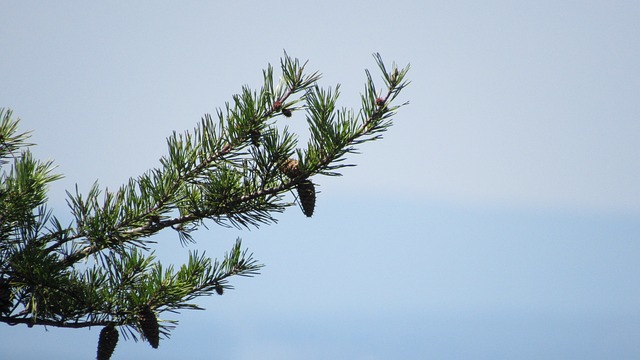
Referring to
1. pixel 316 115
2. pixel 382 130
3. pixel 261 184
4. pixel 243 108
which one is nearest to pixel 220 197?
pixel 261 184

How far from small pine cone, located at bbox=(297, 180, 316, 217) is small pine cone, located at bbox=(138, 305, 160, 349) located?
0.70m

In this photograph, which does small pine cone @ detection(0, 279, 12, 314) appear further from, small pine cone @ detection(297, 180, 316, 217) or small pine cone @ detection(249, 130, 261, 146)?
small pine cone @ detection(297, 180, 316, 217)

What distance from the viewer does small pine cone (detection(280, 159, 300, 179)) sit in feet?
7.29

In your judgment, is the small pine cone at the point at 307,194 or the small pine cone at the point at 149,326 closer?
the small pine cone at the point at 307,194

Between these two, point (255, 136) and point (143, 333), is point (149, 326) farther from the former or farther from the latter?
point (255, 136)

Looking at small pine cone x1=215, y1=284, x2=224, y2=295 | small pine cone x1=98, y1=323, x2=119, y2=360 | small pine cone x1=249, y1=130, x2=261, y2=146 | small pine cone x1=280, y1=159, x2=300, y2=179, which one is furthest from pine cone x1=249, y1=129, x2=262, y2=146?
small pine cone x1=98, y1=323, x2=119, y2=360

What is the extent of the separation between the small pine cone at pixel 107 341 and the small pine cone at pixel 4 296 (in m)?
0.38

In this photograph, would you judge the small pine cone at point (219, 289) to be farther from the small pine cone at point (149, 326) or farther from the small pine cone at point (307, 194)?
the small pine cone at point (307, 194)

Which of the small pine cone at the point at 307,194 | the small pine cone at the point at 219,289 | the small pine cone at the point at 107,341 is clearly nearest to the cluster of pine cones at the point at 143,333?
the small pine cone at the point at 107,341

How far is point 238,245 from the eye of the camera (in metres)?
2.70

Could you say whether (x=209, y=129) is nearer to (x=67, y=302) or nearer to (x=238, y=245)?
(x=238, y=245)

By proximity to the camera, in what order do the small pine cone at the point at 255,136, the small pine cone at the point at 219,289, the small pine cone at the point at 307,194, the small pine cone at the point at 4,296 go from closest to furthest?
the small pine cone at the point at 307,194, the small pine cone at the point at 255,136, the small pine cone at the point at 4,296, the small pine cone at the point at 219,289

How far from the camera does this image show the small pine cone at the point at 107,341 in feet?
7.79

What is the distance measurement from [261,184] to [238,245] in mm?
465
